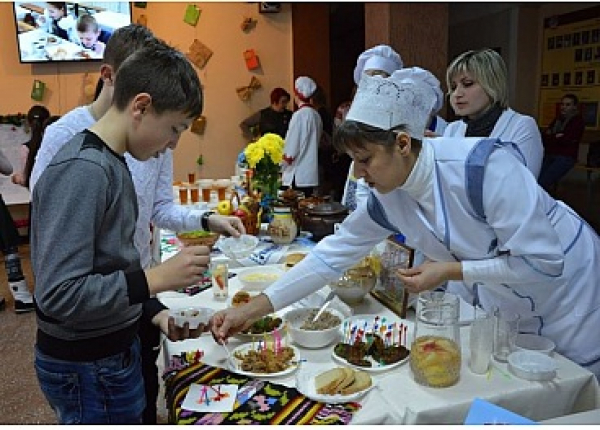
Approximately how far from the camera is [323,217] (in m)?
2.31

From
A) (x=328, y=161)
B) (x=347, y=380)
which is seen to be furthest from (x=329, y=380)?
(x=328, y=161)

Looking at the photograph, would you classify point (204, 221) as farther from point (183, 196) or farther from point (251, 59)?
point (251, 59)

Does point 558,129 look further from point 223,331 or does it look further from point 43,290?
point 43,290

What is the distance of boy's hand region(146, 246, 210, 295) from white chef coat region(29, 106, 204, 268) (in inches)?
22.6

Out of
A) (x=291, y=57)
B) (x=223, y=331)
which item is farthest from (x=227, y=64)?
(x=223, y=331)

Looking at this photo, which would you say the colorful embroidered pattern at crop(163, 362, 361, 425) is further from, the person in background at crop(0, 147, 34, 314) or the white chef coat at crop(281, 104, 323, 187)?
the white chef coat at crop(281, 104, 323, 187)

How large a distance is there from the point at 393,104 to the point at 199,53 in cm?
481

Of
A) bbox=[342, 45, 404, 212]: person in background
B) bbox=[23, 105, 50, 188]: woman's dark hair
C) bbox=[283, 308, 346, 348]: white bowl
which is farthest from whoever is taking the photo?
bbox=[23, 105, 50, 188]: woman's dark hair

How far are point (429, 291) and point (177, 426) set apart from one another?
2.16 ft

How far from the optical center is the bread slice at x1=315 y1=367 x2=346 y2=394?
1145mm

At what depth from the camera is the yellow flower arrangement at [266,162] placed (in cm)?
267

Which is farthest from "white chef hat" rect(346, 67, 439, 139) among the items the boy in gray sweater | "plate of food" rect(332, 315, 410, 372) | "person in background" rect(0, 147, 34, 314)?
"person in background" rect(0, 147, 34, 314)

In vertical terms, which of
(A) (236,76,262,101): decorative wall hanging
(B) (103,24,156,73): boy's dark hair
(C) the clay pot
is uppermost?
(A) (236,76,262,101): decorative wall hanging

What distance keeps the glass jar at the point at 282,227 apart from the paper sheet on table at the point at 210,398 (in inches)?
44.7
